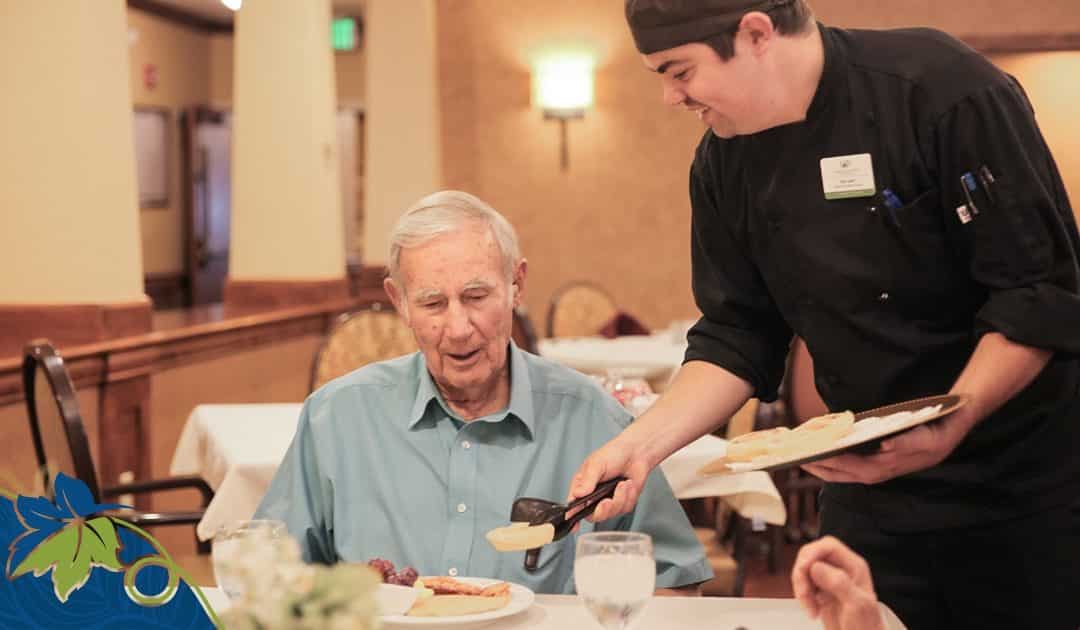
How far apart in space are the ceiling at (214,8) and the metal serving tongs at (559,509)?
10.8 metres

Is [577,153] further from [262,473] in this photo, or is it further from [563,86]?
[262,473]

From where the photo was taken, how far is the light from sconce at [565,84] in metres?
8.47

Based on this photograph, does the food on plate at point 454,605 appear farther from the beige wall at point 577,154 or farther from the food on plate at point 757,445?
the beige wall at point 577,154

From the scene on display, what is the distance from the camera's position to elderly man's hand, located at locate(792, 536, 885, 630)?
4.52 ft

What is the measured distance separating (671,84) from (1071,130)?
4253mm

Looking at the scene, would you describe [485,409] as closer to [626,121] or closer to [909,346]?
[909,346]

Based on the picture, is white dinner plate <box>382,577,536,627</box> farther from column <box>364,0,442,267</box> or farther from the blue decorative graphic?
column <box>364,0,442,267</box>

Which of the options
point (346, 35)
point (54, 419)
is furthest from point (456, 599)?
point (346, 35)

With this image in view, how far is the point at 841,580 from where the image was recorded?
138 cm

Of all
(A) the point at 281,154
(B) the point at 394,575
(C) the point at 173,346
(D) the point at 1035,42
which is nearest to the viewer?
(B) the point at 394,575

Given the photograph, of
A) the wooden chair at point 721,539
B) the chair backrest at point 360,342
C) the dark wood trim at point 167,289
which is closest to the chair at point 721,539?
the wooden chair at point 721,539

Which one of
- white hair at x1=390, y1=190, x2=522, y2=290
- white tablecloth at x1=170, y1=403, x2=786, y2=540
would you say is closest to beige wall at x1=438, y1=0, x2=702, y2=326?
white tablecloth at x1=170, y1=403, x2=786, y2=540

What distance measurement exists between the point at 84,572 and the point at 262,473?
6.85 ft

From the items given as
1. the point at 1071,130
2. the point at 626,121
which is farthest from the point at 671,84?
the point at 626,121
